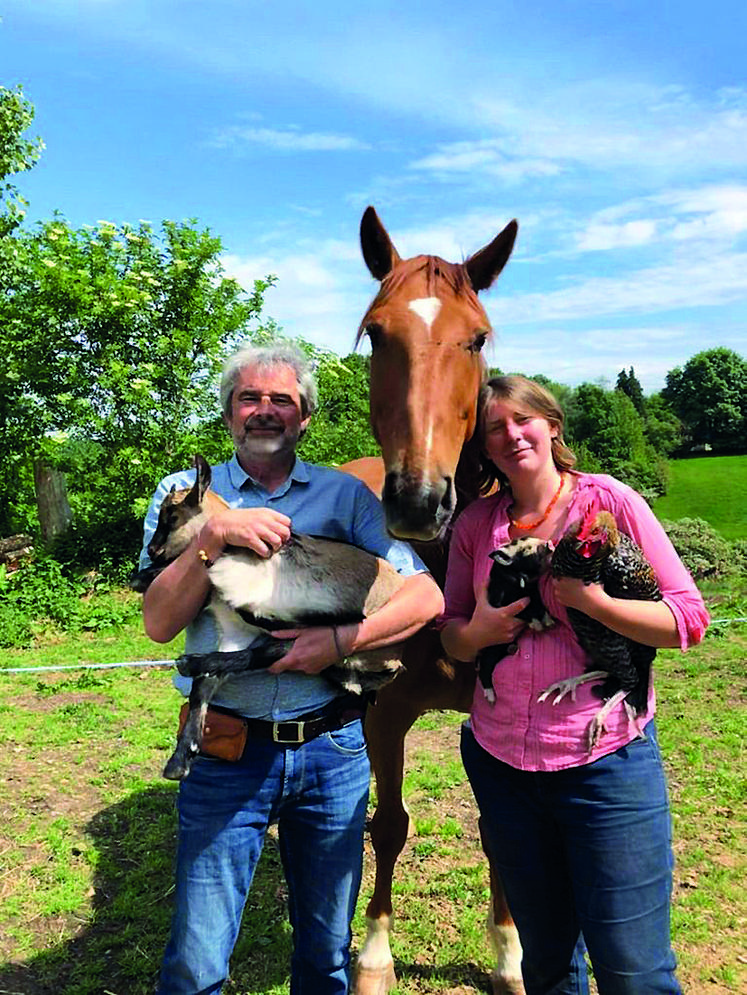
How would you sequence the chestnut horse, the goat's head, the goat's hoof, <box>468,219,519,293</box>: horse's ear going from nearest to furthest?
the goat's hoof, the chestnut horse, the goat's head, <box>468,219,519,293</box>: horse's ear

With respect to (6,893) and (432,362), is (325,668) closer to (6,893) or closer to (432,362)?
(432,362)

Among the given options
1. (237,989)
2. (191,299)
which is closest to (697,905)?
(237,989)

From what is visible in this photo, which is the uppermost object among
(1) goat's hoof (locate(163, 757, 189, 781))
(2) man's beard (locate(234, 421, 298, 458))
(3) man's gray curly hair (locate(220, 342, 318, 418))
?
(3) man's gray curly hair (locate(220, 342, 318, 418))

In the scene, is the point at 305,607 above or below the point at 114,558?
above

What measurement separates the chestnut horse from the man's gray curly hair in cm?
24

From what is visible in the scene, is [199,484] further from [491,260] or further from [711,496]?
[711,496]

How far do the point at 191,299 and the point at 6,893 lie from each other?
32.9ft

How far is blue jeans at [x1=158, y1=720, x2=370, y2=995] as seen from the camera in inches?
88.0

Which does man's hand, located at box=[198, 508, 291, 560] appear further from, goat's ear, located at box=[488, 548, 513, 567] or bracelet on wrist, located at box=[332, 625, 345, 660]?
goat's ear, located at box=[488, 548, 513, 567]

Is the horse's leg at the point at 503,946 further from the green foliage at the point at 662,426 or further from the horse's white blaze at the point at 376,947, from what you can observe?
the green foliage at the point at 662,426

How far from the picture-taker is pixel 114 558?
1220cm

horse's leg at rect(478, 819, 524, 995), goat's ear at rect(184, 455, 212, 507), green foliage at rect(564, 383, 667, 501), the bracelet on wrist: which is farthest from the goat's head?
green foliage at rect(564, 383, 667, 501)

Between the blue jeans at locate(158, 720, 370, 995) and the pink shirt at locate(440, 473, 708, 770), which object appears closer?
the pink shirt at locate(440, 473, 708, 770)

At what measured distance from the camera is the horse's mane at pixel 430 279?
Result: 9.08ft
